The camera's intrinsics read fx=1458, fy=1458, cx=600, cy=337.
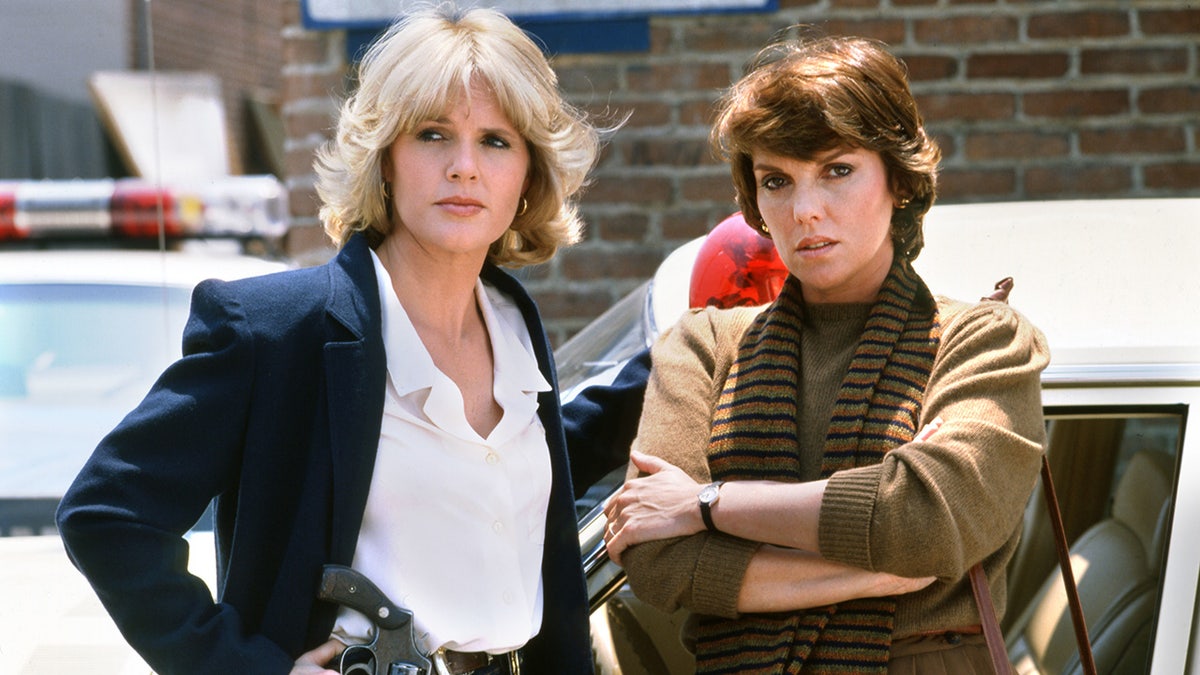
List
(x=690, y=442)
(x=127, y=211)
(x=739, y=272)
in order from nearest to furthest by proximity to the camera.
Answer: (x=690, y=442), (x=739, y=272), (x=127, y=211)

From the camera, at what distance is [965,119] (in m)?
4.62

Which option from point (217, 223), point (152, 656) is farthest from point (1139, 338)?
point (217, 223)

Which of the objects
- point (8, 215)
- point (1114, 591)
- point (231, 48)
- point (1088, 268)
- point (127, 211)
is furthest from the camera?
point (231, 48)

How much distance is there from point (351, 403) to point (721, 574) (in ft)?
1.65

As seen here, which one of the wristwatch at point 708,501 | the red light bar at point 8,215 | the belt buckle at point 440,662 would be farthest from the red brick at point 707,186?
the red light bar at point 8,215

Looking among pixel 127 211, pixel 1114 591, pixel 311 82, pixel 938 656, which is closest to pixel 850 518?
pixel 938 656

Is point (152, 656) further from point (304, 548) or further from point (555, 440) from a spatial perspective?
point (555, 440)

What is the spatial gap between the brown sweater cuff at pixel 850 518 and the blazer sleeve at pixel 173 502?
0.65 meters

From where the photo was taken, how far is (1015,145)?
4629 mm

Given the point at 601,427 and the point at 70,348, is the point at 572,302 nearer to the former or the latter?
the point at 70,348

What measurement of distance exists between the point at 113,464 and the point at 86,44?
7.90 m

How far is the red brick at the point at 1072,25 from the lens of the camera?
4.57 meters

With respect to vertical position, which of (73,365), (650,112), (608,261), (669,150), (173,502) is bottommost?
(73,365)

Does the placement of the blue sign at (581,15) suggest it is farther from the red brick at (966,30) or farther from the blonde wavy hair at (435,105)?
the blonde wavy hair at (435,105)
